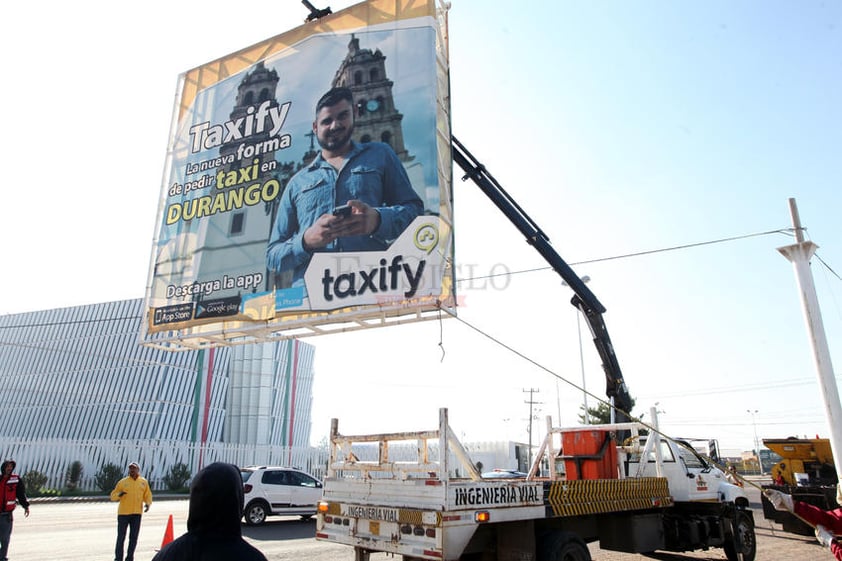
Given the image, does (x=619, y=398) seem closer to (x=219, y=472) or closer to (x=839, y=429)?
(x=839, y=429)

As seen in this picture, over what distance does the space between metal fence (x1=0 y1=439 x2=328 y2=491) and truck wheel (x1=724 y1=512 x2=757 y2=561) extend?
59.8 ft

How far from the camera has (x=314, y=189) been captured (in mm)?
9203

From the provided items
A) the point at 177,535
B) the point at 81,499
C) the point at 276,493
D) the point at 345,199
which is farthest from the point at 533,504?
the point at 81,499

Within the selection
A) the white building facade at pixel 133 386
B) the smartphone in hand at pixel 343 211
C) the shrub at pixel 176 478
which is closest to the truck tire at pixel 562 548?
the smartphone in hand at pixel 343 211

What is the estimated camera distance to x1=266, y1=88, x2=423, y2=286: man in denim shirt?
8.52m

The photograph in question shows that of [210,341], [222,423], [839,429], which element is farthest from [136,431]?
[839,429]

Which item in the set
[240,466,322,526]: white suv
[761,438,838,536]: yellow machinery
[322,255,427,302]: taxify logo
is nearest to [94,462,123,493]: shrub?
[240,466,322,526]: white suv

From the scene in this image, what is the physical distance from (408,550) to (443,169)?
5.40 metres

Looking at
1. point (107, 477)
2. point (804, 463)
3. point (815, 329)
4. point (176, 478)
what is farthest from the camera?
point (176, 478)

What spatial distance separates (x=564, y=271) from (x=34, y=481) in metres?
23.4

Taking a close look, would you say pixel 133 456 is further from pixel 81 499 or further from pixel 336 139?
pixel 336 139

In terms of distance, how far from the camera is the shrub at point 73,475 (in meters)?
25.4

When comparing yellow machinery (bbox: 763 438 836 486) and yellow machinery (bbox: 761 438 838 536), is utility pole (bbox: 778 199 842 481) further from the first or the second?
yellow machinery (bbox: 763 438 836 486)

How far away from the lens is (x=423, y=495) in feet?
18.6
